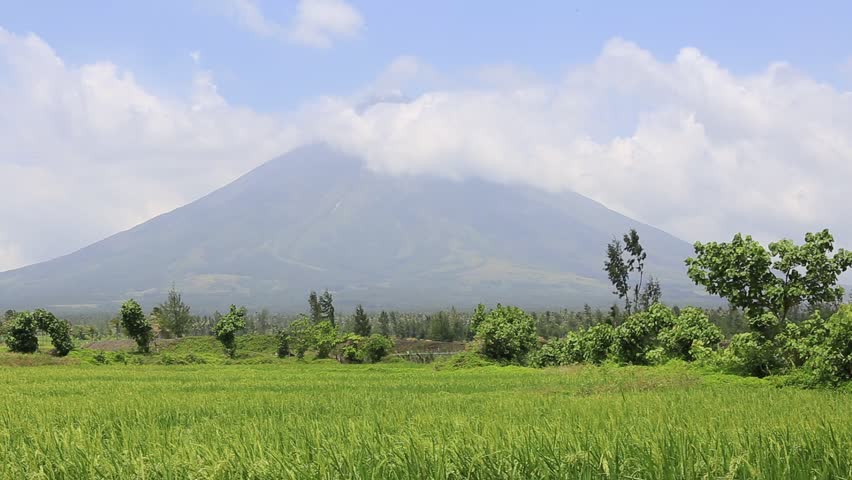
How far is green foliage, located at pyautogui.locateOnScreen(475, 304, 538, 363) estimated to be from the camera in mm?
52906

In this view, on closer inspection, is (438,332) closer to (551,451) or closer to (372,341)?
(372,341)

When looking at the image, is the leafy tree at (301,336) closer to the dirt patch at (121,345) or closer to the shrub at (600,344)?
the dirt patch at (121,345)

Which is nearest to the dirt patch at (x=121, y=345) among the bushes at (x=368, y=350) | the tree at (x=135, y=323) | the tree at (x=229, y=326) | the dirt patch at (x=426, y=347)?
the tree at (x=135, y=323)

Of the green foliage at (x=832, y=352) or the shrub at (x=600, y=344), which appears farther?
the shrub at (x=600, y=344)

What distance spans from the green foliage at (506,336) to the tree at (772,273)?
88.0 ft

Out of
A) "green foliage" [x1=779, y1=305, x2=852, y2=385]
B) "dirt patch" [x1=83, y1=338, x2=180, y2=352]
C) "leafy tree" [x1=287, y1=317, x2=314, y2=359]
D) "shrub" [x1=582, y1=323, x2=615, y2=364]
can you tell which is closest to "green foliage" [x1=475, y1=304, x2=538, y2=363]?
"shrub" [x1=582, y1=323, x2=615, y2=364]

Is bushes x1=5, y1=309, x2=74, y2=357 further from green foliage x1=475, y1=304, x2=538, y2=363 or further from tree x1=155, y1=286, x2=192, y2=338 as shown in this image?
green foliage x1=475, y1=304, x2=538, y2=363

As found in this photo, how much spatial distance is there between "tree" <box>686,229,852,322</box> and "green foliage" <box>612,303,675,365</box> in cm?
1204

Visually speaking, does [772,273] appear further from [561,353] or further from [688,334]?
[561,353]

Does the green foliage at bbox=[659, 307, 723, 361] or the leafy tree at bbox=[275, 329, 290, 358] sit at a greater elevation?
the green foliage at bbox=[659, 307, 723, 361]

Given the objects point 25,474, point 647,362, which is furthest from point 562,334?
point 25,474

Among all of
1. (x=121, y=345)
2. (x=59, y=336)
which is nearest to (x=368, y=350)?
(x=59, y=336)

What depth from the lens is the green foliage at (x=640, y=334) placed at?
39.2 meters

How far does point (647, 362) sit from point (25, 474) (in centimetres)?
3907
